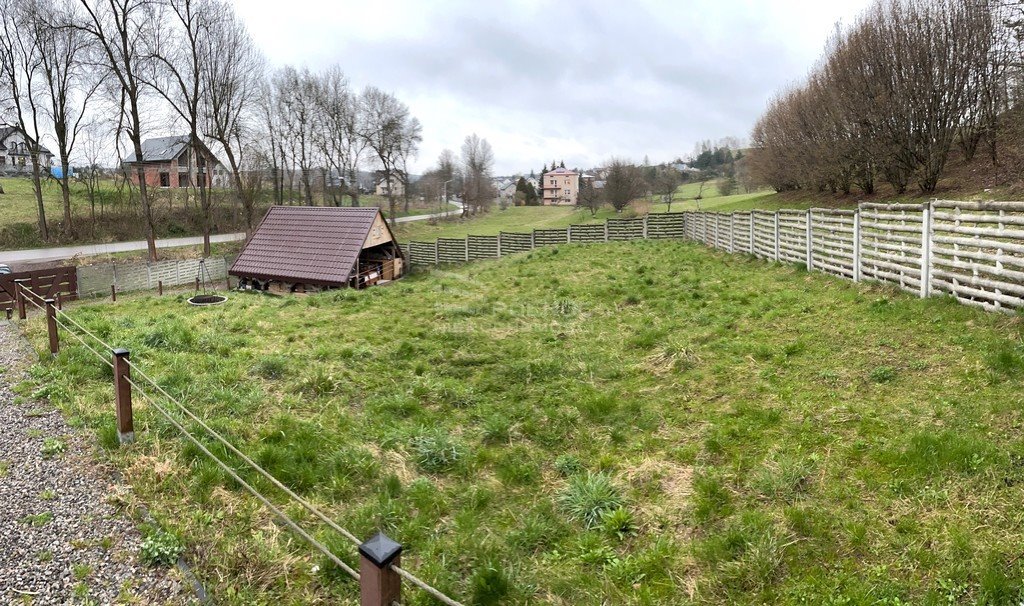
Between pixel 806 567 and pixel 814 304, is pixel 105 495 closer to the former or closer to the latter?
pixel 806 567

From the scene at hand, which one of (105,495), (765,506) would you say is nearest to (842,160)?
(765,506)

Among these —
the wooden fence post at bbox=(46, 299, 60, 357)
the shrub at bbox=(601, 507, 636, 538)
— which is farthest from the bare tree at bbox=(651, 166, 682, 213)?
the shrub at bbox=(601, 507, 636, 538)

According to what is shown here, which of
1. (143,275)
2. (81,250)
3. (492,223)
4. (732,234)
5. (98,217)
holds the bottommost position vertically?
(143,275)

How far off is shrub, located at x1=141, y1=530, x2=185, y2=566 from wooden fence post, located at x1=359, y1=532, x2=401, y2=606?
6.96 feet

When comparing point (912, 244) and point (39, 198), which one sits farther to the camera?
point (39, 198)

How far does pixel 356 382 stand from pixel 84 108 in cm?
3271

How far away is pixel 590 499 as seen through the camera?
3975 mm

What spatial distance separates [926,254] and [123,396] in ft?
31.0

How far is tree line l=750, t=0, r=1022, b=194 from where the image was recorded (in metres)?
20.5

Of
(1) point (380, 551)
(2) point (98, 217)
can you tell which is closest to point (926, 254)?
(1) point (380, 551)

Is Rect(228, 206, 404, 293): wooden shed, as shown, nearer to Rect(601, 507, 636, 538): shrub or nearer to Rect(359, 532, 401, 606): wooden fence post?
Rect(601, 507, 636, 538): shrub

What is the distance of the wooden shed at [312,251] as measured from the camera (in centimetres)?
2070

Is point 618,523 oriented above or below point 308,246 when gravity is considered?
below

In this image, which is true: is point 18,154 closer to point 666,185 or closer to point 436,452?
point 436,452
